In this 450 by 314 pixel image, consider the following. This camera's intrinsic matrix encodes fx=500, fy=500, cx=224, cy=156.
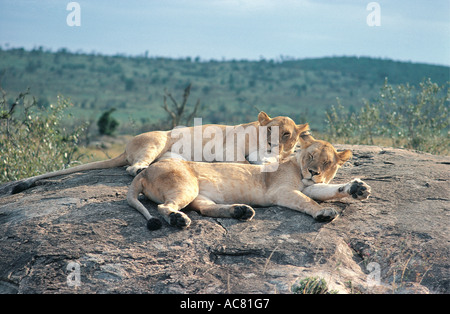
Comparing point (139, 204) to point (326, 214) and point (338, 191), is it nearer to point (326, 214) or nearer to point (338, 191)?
point (326, 214)

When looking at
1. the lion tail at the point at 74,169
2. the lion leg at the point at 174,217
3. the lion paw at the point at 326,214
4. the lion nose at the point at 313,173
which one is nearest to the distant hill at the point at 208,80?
the lion tail at the point at 74,169

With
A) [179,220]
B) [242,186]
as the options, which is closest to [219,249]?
[179,220]

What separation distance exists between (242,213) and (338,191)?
1.05 meters

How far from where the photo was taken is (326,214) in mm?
4637

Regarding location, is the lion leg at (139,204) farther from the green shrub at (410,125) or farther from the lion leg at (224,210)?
the green shrub at (410,125)

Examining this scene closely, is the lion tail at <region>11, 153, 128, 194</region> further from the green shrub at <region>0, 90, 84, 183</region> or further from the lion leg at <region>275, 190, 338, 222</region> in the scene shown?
the lion leg at <region>275, 190, 338, 222</region>

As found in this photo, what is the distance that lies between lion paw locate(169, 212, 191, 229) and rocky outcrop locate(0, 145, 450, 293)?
7 centimetres

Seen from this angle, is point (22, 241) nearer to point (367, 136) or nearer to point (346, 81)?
point (367, 136)

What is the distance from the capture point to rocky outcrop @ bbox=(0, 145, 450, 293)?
12.0 feet

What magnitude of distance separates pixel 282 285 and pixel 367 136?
9177mm

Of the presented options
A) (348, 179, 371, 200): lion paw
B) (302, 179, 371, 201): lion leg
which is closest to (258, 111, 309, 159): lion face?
(302, 179, 371, 201): lion leg

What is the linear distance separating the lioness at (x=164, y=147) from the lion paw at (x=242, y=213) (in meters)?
1.98

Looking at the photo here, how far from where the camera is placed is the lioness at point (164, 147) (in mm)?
6468
